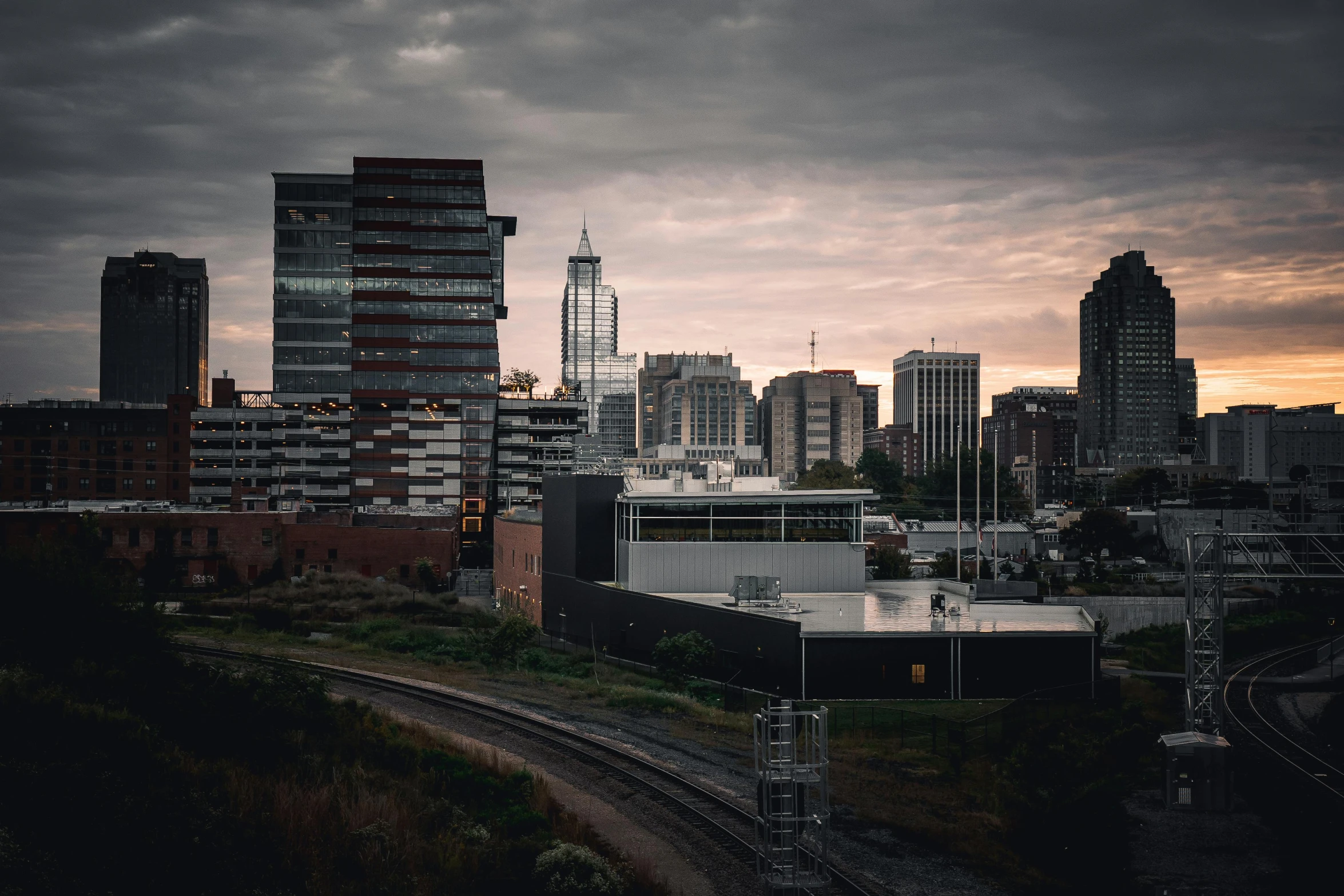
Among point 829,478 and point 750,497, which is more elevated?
point 829,478

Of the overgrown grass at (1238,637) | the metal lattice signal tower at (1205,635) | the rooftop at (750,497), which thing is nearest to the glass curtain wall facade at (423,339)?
the rooftop at (750,497)

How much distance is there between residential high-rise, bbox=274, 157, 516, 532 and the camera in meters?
126

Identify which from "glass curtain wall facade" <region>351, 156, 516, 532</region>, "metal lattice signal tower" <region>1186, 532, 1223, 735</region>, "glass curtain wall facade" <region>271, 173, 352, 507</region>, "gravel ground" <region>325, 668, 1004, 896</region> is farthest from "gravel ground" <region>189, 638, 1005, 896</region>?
"glass curtain wall facade" <region>271, 173, 352, 507</region>

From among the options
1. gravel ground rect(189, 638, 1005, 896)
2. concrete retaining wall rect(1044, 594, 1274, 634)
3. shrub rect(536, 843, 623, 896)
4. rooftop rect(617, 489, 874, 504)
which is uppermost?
rooftop rect(617, 489, 874, 504)

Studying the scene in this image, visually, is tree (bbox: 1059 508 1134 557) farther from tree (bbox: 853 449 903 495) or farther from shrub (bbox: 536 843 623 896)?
tree (bbox: 853 449 903 495)

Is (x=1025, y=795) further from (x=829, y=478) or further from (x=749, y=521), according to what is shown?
(x=829, y=478)

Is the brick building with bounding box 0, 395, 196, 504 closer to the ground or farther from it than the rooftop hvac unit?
farther from it

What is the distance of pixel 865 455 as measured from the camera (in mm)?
Result: 199625

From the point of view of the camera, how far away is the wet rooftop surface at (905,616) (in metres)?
36.5

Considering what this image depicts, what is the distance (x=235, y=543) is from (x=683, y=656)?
47.9 m

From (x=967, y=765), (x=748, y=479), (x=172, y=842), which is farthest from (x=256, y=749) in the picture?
(x=748, y=479)

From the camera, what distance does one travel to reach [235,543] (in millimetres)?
73375

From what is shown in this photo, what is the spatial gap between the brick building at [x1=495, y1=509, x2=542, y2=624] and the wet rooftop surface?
1533 centimetres

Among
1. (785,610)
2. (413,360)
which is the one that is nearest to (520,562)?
(785,610)
